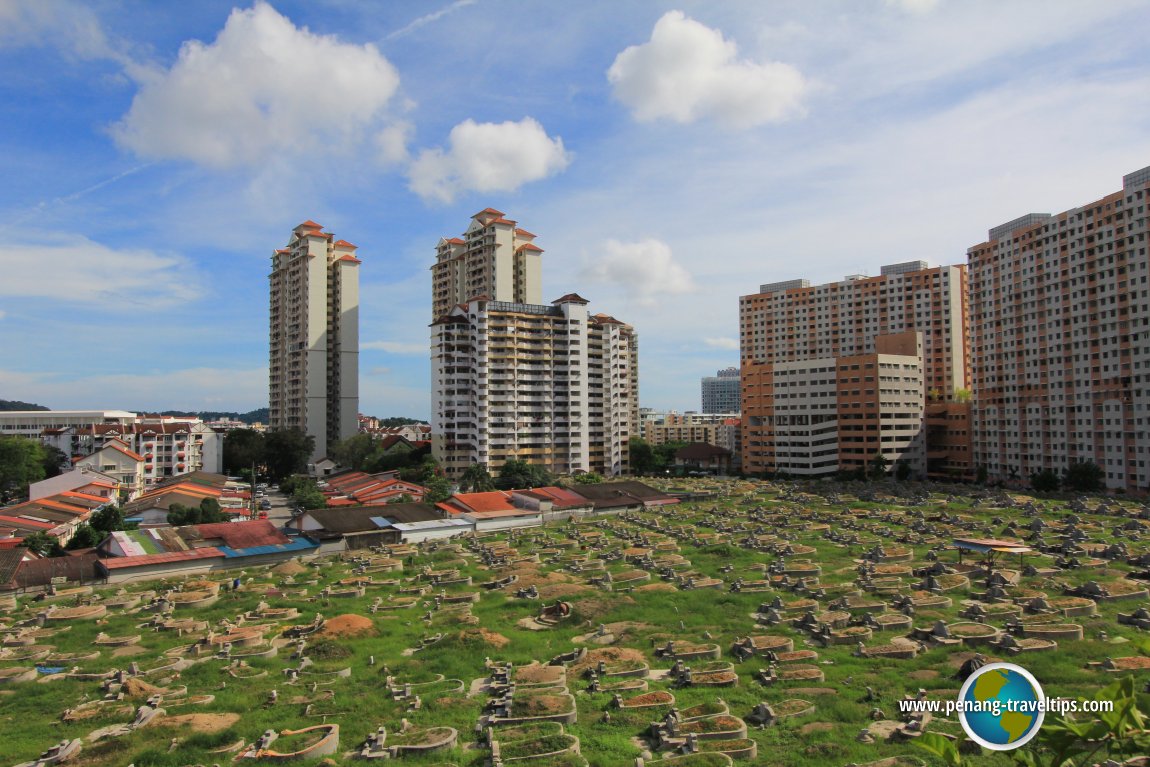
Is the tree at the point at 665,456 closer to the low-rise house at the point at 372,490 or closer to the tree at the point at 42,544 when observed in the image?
the low-rise house at the point at 372,490

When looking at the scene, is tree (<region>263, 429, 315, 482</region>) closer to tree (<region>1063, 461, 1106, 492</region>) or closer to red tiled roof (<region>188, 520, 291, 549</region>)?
red tiled roof (<region>188, 520, 291, 549</region>)

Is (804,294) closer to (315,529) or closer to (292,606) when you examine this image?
(315,529)

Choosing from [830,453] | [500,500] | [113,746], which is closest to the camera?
[113,746]

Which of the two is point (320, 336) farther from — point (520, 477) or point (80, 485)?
point (520, 477)

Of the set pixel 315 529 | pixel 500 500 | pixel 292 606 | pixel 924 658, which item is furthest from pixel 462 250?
pixel 924 658

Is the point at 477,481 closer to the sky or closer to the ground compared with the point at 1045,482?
closer to the sky

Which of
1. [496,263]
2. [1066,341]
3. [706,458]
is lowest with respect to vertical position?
[706,458]

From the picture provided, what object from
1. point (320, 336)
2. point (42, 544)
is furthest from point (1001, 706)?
point (320, 336)
